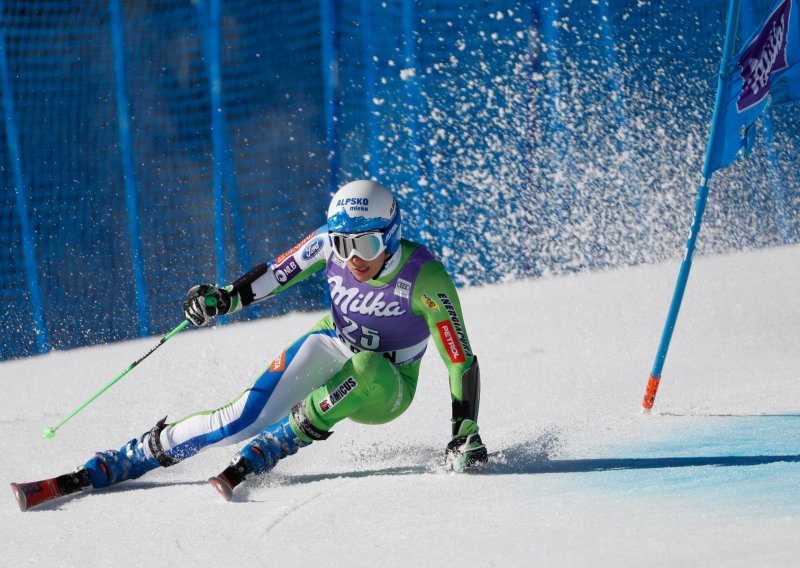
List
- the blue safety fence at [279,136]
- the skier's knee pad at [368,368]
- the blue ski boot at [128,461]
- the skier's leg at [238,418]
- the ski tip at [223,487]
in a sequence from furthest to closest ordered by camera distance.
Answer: the blue safety fence at [279,136], the blue ski boot at [128,461], the skier's leg at [238,418], the skier's knee pad at [368,368], the ski tip at [223,487]

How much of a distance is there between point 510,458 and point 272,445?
0.91 m

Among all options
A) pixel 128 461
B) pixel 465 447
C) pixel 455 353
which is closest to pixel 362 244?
pixel 455 353

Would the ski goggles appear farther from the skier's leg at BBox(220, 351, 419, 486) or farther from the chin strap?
the skier's leg at BBox(220, 351, 419, 486)

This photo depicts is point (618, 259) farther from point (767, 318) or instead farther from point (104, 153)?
point (104, 153)

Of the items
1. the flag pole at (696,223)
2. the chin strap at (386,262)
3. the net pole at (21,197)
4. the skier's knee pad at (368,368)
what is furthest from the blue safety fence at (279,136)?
the skier's knee pad at (368,368)

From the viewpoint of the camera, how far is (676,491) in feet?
Result: 11.2

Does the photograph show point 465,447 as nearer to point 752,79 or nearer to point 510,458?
point 510,458

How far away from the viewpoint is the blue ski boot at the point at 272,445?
145 inches

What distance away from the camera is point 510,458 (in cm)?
400

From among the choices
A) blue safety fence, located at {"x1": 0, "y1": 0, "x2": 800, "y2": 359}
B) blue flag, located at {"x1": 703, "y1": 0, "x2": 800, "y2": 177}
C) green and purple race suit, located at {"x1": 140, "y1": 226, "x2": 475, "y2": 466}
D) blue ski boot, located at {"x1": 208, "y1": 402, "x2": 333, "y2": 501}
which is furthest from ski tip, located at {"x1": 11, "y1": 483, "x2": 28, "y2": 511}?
blue safety fence, located at {"x1": 0, "y1": 0, "x2": 800, "y2": 359}

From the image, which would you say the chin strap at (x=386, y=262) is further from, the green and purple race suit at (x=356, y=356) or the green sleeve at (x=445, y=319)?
the green sleeve at (x=445, y=319)

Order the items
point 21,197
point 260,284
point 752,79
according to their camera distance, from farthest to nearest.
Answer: point 21,197
point 752,79
point 260,284

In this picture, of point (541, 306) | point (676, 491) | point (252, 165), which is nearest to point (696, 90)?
point (541, 306)

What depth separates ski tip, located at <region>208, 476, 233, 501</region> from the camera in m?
3.58
